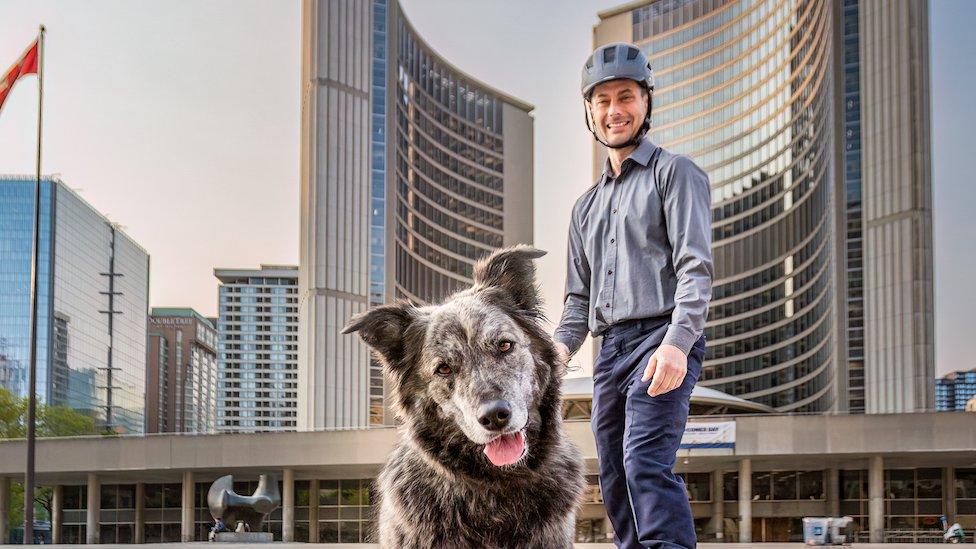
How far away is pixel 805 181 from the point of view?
8969cm

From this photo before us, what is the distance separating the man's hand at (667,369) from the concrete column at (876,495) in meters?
41.4

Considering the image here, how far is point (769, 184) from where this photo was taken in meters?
95.6

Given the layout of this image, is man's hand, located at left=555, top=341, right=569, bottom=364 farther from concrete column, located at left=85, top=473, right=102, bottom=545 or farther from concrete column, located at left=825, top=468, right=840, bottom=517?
concrete column, located at left=85, top=473, right=102, bottom=545

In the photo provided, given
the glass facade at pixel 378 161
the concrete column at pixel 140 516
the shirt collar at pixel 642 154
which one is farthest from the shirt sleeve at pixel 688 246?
the glass facade at pixel 378 161

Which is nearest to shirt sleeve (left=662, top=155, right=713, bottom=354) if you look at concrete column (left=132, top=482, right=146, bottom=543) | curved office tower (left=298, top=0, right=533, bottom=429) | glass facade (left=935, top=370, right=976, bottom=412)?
concrete column (left=132, top=482, right=146, bottom=543)

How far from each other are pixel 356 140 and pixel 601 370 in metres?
75.2

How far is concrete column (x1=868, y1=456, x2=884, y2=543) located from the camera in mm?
40000

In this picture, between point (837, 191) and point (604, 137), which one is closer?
point (604, 137)

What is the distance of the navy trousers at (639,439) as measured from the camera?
2.68 m

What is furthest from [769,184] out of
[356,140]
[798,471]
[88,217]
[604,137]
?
[604,137]

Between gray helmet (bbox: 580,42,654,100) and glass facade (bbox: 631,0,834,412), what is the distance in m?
82.0

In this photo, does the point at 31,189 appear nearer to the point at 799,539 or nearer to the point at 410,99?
the point at 410,99

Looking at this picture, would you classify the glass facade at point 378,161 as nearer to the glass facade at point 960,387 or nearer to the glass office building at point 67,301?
the glass office building at point 67,301

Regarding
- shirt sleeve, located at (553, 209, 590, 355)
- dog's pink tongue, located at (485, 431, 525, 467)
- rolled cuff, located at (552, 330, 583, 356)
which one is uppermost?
shirt sleeve, located at (553, 209, 590, 355)
